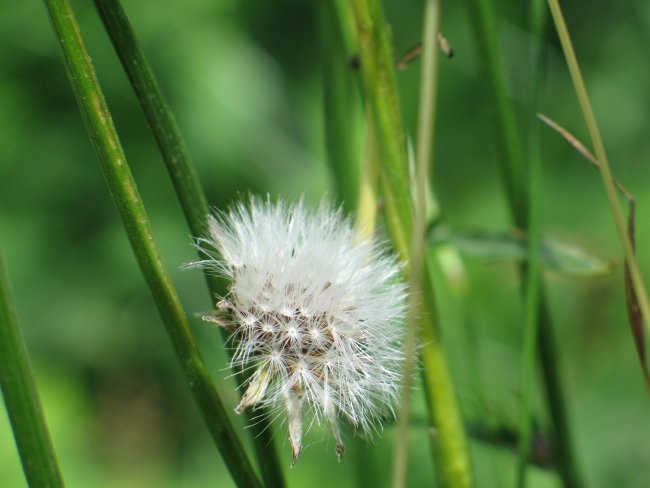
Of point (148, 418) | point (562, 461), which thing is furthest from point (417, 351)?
point (148, 418)

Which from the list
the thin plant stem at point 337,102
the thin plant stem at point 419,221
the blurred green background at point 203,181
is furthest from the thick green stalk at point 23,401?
the blurred green background at point 203,181

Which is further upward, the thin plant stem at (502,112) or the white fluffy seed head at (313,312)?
the thin plant stem at (502,112)

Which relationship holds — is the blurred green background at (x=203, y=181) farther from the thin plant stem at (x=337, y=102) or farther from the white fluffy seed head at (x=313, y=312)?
the white fluffy seed head at (x=313, y=312)

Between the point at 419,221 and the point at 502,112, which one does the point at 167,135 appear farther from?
the point at 502,112

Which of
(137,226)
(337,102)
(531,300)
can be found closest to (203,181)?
(337,102)

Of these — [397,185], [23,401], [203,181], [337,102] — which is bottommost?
[23,401]

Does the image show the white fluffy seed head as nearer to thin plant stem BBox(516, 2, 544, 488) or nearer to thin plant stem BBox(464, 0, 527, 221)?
thin plant stem BBox(516, 2, 544, 488)
